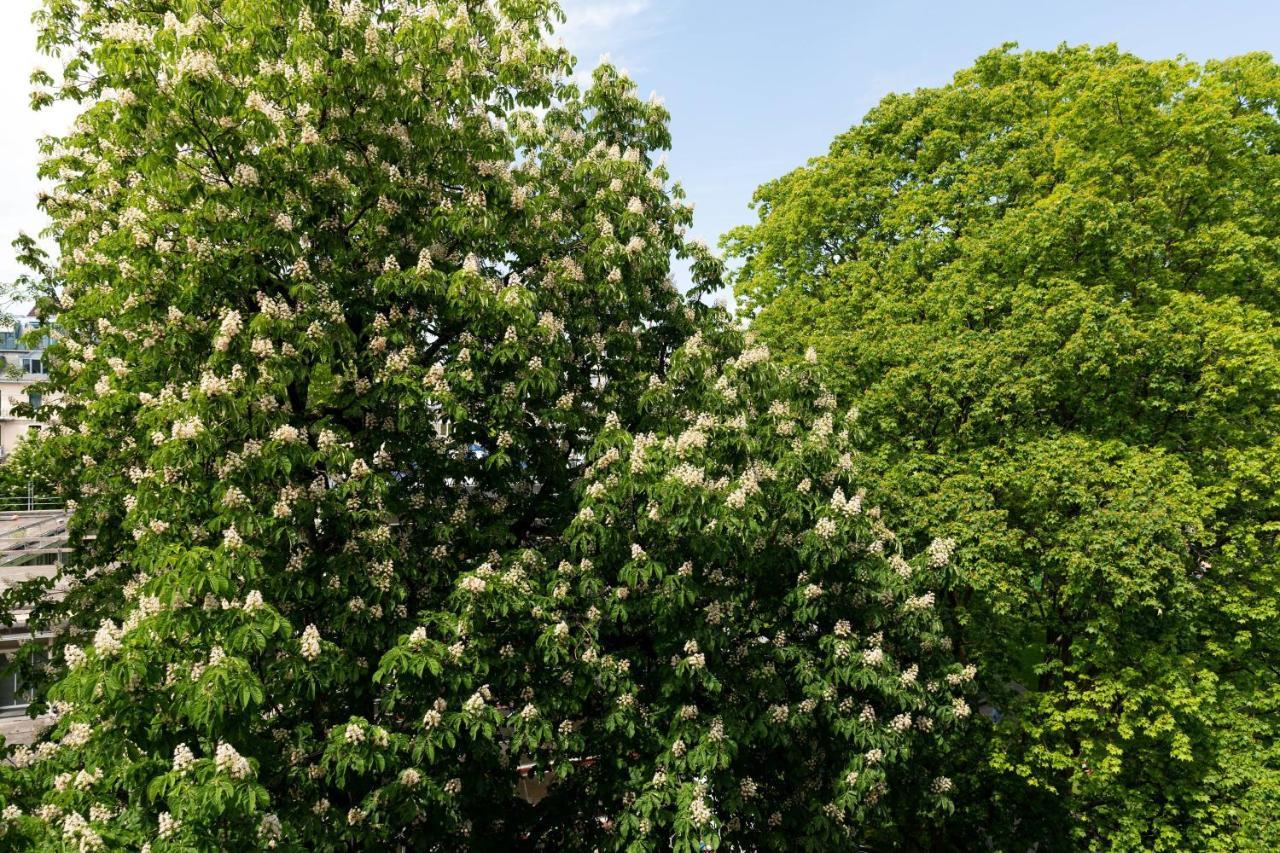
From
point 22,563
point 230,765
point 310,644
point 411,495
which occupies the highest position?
point 411,495

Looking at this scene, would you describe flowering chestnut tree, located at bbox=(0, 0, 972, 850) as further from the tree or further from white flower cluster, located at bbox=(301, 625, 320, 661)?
the tree

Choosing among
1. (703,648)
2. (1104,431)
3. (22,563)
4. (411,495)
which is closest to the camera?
(703,648)

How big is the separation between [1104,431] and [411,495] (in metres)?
14.1

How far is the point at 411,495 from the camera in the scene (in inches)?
390

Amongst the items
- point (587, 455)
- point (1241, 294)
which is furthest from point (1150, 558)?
point (587, 455)

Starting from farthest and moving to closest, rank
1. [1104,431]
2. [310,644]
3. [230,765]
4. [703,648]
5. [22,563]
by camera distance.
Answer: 1. [22,563]
2. [1104,431]
3. [703,648]
4. [310,644]
5. [230,765]

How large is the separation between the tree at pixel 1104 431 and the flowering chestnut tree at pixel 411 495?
4.72 m

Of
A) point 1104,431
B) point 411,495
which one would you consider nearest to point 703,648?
point 411,495

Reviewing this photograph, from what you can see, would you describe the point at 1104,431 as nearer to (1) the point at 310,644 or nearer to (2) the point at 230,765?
(1) the point at 310,644

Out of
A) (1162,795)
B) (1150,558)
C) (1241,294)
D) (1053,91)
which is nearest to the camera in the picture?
(1150,558)

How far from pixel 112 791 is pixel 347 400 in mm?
4573

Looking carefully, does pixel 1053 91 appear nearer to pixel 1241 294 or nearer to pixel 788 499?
pixel 1241 294

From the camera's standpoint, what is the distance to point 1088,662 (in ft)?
48.0

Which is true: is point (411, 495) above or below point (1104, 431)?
below
